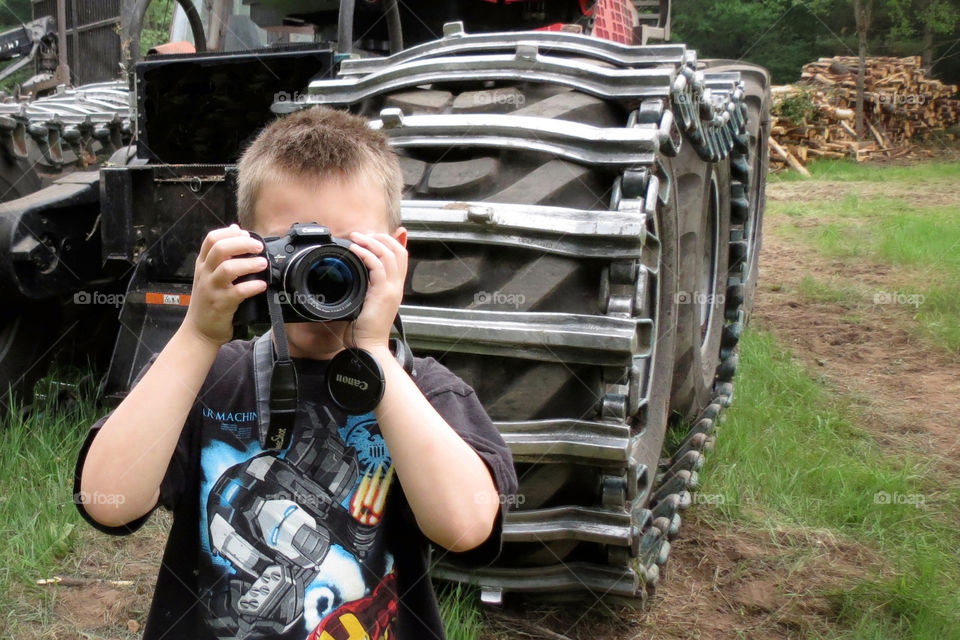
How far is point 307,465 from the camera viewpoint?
1.29 meters

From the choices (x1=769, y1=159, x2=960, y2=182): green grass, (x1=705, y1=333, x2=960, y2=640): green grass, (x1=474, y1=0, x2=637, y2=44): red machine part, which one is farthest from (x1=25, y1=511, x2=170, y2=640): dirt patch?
(x1=769, y1=159, x2=960, y2=182): green grass

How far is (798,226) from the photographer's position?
31.3 feet

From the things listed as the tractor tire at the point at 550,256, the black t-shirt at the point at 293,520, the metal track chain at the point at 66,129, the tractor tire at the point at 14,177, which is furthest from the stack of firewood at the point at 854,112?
the black t-shirt at the point at 293,520

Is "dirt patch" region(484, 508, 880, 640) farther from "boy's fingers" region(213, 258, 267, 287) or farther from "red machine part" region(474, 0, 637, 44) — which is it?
"red machine part" region(474, 0, 637, 44)

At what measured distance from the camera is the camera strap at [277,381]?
3.79 feet

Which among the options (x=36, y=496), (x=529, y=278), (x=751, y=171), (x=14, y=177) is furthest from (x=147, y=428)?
(x=751, y=171)

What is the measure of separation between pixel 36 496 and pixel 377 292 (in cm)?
207

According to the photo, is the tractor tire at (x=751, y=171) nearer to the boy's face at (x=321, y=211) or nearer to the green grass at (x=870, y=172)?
the boy's face at (x=321, y=211)

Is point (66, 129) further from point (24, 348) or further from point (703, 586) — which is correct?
point (703, 586)

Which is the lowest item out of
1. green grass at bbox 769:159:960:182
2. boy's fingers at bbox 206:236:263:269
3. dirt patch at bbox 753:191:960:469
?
green grass at bbox 769:159:960:182

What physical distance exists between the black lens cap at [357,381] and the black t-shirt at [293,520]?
17 cm

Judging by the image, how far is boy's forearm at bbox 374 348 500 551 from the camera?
116 centimetres

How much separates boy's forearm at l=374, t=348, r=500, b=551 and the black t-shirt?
0.18 ft

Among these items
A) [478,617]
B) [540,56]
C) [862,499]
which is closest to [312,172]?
[540,56]
